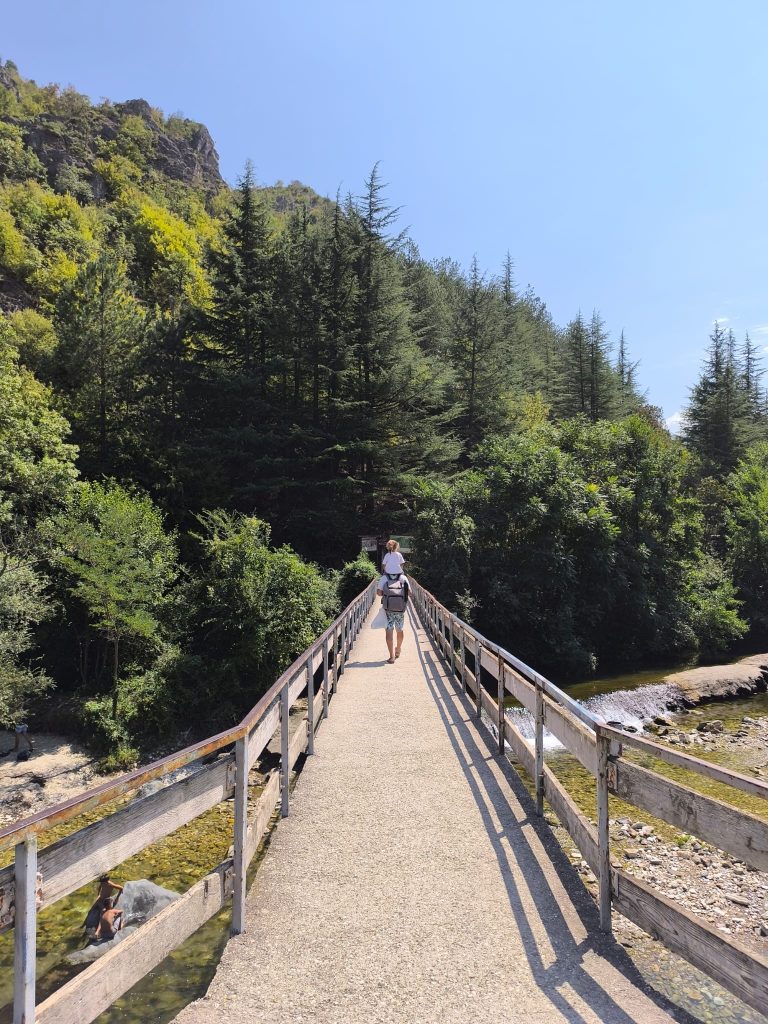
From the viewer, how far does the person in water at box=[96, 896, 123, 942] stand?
654 centimetres

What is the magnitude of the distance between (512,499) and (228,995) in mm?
22920

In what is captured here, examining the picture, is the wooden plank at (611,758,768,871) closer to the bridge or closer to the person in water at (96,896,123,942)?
the bridge

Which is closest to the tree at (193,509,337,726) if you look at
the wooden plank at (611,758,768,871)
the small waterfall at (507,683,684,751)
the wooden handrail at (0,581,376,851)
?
the small waterfall at (507,683,684,751)

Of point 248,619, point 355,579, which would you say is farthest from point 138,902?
point 355,579

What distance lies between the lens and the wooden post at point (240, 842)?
131 inches

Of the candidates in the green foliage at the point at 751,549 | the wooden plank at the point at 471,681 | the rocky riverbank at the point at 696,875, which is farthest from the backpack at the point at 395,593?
the green foliage at the point at 751,549

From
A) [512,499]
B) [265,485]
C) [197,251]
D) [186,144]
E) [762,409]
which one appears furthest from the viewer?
[186,144]

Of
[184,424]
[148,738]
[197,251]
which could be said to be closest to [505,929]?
[148,738]

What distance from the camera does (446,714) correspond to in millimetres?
8094

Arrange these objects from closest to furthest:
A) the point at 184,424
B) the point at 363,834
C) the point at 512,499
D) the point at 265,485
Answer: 1. the point at 363,834
2. the point at 512,499
3. the point at 265,485
4. the point at 184,424

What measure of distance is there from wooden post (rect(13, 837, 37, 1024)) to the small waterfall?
1410 cm

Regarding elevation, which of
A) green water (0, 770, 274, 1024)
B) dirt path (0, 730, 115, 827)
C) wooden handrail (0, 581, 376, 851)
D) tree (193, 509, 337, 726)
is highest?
wooden handrail (0, 581, 376, 851)

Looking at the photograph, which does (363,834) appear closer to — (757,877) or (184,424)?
(757,877)

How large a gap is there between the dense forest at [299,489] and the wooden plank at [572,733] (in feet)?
47.4
